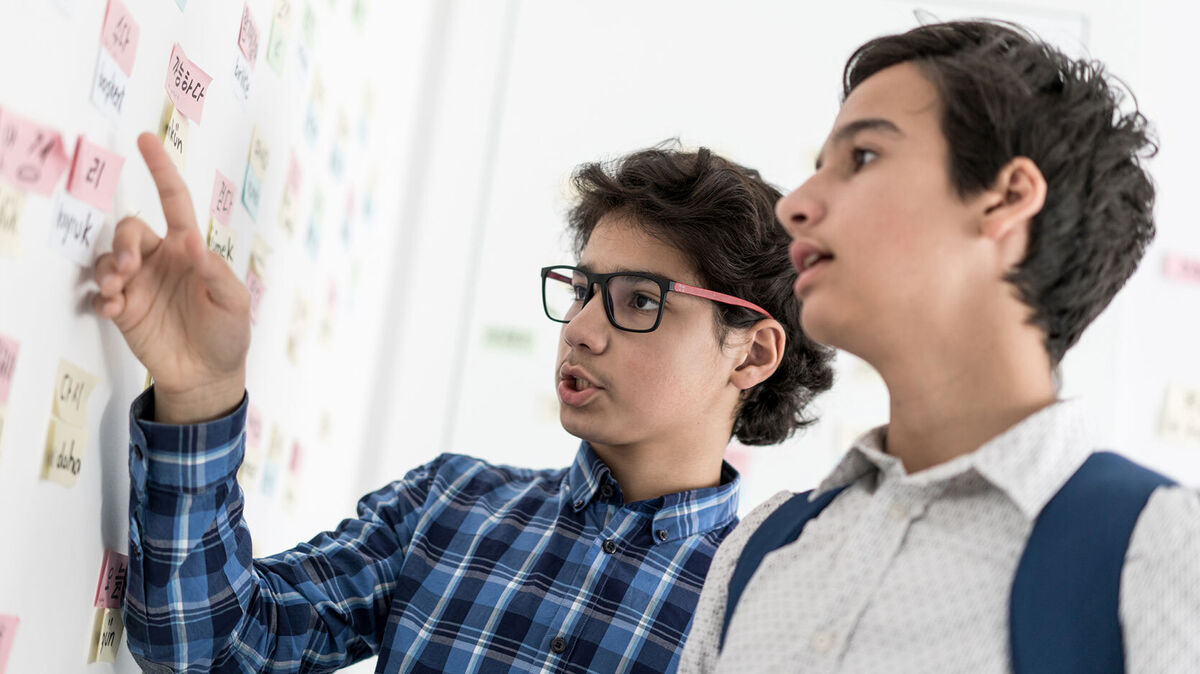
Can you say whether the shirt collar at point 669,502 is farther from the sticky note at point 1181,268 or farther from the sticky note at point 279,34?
the sticky note at point 1181,268

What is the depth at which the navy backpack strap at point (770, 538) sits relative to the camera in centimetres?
92

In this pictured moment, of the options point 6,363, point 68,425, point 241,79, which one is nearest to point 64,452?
point 68,425

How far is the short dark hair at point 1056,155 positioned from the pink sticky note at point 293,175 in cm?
76

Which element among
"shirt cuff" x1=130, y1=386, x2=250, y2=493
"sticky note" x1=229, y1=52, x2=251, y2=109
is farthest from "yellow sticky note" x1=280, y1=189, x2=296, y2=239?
"shirt cuff" x1=130, y1=386, x2=250, y2=493

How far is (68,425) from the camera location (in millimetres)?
820

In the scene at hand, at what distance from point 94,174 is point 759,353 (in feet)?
2.57

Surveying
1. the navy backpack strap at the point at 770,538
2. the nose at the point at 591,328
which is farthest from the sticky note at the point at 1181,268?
the navy backpack strap at the point at 770,538

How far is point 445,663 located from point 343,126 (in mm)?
815

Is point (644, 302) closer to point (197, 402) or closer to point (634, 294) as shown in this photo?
point (634, 294)

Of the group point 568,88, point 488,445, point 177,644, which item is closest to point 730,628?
point 177,644

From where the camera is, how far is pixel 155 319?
2.91 ft

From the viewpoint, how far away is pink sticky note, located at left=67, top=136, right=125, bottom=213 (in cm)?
77

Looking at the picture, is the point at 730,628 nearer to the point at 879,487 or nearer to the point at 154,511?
the point at 879,487

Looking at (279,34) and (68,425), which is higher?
(279,34)
